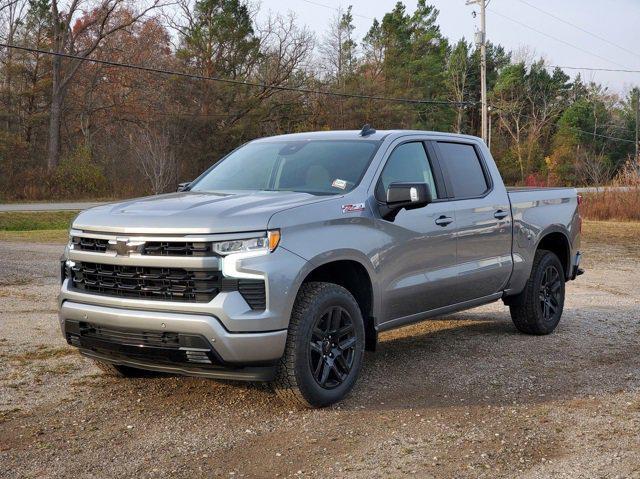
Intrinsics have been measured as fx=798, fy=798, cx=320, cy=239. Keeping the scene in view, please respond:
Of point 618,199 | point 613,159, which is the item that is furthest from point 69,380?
point 613,159

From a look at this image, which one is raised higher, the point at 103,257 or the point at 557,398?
the point at 103,257

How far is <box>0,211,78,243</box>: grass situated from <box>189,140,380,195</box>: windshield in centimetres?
1422

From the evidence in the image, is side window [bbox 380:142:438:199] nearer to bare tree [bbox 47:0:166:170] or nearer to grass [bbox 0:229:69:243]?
grass [bbox 0:229:69:243]

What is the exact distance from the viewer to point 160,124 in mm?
46656

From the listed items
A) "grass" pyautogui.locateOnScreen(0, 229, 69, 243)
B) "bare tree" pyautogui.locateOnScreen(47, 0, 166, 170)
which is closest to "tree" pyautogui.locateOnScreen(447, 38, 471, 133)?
"bare tree" pyautogui.locateOnScreen(47, 0, 166, 170)

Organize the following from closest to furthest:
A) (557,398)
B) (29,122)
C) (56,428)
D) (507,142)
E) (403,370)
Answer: (56,428) → (557,398) → (403,370) → (29,122) → (507,142)

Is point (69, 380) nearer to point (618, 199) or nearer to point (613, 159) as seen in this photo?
point (618, 199)

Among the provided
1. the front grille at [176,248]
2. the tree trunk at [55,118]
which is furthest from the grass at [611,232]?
the tree trunk at [55,118]

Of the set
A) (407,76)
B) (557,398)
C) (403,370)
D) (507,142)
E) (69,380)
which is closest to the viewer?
(557,398)

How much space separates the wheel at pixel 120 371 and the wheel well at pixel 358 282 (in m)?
1.69

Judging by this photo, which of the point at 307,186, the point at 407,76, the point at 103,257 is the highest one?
the point at 407,76

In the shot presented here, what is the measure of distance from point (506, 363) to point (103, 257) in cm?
349

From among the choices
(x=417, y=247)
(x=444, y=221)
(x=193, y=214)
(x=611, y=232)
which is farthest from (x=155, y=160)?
(x=193, y=214)

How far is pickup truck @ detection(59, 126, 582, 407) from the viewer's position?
189 inches
